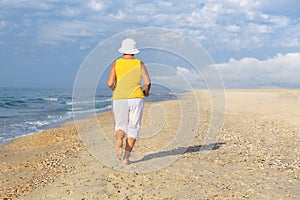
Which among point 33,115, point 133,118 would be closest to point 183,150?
point 133,118

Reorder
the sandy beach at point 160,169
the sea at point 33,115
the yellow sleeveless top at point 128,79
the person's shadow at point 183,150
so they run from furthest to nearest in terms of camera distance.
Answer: the sea at point 33,115 < the person's shadow at point 183,150 < the yellow sleeveless top at point 128,79 < the sandy beach at point 160,169

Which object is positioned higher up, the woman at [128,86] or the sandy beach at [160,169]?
the woman at [128,86]

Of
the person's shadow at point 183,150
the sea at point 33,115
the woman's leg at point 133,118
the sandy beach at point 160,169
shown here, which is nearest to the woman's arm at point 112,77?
the woman's leg at point 133,118

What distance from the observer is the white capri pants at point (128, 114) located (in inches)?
276

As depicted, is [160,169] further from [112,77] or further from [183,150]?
[183,150]

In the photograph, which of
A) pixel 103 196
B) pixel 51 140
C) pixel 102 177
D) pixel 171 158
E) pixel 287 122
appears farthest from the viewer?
pixel 287 122

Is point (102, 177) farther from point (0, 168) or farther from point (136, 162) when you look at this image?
point (0, 168)

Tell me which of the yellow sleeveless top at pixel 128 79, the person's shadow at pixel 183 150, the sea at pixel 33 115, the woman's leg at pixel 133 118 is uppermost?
the yellow sleeveless top at pixel 128 79

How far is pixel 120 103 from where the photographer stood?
7012 mm

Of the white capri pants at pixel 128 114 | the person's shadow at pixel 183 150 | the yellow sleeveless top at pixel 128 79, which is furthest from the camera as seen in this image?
the person's shadow at pixel 183 150

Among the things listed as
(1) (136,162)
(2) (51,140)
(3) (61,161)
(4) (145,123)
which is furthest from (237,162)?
(4) (145,123)

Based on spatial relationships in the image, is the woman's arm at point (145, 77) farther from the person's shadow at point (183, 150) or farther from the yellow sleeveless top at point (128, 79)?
the person's shadow at point (183, 150)

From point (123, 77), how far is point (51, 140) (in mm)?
6616

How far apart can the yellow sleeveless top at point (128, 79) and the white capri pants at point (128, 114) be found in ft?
0.39
